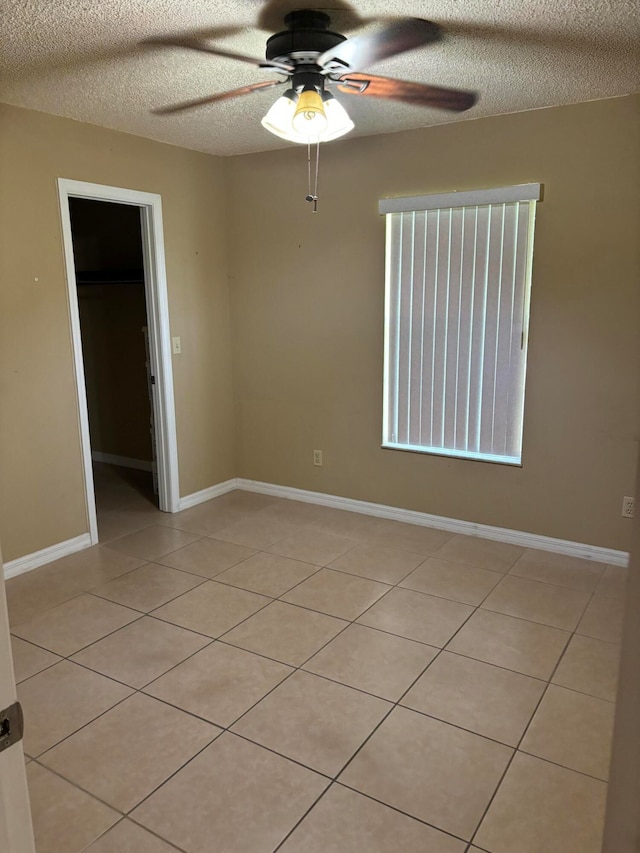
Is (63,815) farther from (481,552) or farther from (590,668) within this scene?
(481,552)

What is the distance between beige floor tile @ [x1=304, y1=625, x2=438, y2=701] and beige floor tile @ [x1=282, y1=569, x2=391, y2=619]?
0.20 meters

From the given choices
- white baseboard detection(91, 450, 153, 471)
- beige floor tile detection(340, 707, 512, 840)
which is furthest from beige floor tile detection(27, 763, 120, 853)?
white baseboard detection(91, 450, 153, 471)

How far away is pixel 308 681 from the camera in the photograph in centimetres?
243

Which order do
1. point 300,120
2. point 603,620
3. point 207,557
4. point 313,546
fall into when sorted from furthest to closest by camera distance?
point 313,546 → point 207,557 → point 603,620 → point 300,120

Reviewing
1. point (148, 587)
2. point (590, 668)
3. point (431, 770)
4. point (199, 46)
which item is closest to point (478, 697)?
point (431, 770)

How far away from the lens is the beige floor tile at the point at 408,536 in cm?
371

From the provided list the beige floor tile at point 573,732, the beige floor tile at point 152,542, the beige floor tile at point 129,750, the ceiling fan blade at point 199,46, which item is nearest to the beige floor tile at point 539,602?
the beige floor tile at point 573,732

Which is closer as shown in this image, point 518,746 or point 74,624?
point 518,746

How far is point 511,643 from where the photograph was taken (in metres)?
2.69

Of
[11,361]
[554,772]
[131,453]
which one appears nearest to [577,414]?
[554,772]

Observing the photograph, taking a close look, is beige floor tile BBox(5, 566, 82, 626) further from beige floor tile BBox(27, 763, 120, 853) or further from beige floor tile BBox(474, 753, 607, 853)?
beige floor tile BBox(474, 753, 607, 853)

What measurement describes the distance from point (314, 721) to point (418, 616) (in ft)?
2.88

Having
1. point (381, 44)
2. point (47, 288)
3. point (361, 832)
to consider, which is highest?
point (381, 44)

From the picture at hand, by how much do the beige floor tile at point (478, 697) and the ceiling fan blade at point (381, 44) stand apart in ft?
7.76
